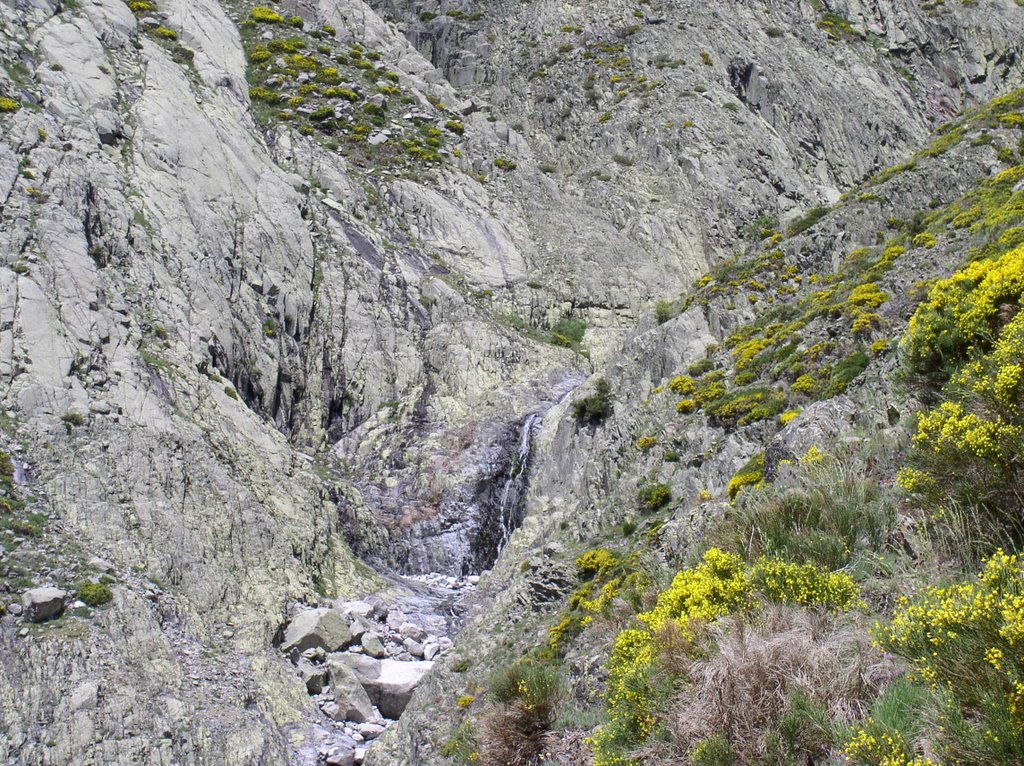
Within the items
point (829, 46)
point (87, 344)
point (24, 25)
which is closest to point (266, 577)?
point (87, 344)

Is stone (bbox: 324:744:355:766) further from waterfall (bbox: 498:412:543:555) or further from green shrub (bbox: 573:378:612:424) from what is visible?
green shrub (bbox: 573:378:612:424)

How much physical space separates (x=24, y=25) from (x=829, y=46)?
56.3 metres

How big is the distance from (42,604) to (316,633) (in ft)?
24.4

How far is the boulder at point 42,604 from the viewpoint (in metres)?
18.6

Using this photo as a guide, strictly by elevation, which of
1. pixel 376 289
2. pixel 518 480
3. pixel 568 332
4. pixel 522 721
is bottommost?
pixel 518 480

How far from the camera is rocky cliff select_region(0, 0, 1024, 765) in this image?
19141 mm

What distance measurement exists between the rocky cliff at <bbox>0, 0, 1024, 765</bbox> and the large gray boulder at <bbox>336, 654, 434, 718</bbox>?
148 centimetres

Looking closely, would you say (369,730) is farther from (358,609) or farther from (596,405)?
(596,405)

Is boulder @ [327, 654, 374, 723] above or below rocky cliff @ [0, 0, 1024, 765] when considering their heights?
below

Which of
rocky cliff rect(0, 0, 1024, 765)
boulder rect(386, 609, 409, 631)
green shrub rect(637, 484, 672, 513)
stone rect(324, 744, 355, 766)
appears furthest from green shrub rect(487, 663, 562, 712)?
boulder rect(386, 609, 409, 631)

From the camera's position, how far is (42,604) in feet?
61.4

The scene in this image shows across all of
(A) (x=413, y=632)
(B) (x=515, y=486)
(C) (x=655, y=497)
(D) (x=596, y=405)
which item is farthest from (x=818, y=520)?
(B) (x=515, y=486)

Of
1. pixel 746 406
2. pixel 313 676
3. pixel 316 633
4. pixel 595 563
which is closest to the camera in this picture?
pixel 595 563

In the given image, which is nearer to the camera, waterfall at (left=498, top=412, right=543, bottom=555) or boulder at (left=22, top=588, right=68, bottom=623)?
boulder at (left=22, top=588, right=68, bottom=623)
